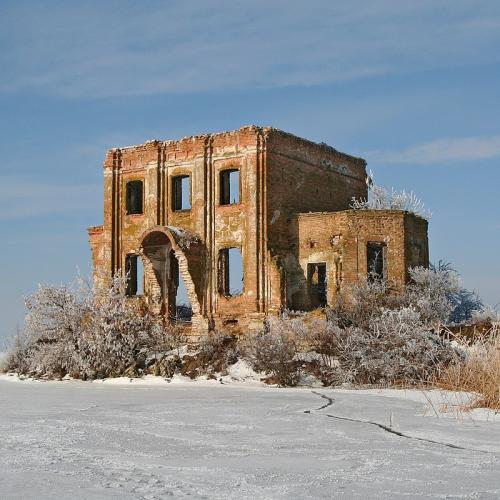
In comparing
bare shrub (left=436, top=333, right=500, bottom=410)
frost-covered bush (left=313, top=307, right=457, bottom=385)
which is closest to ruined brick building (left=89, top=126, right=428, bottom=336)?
frost-covered bush (left=313, top=307, right=457, bottom=385)

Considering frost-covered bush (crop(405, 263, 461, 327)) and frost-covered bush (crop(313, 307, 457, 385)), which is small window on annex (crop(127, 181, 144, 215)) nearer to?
frost-covered bush (crop(405, 263, 461, 327))

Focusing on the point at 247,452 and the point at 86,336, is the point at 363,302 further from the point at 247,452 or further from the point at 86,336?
the point at 247,452

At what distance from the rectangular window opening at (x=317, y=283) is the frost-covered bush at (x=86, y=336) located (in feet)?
19.5

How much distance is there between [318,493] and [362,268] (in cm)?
1933

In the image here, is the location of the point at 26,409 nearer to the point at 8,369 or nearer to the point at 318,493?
the point at 318,493

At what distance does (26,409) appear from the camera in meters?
10.0

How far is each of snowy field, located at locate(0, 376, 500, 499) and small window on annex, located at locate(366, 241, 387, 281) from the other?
44.5ft

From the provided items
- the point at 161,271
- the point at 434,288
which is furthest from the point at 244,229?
the point at 434,288

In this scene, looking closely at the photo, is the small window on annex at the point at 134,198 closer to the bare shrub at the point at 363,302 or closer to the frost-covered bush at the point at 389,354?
the bare shrub at the point at 363,302

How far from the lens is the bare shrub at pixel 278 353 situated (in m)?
16.6

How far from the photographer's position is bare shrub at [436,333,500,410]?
9125mm

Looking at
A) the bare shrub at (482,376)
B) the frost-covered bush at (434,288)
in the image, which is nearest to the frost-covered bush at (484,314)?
the frost-covered bush at (434,288)

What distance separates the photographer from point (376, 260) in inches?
953

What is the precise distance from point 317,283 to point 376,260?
409 cm
